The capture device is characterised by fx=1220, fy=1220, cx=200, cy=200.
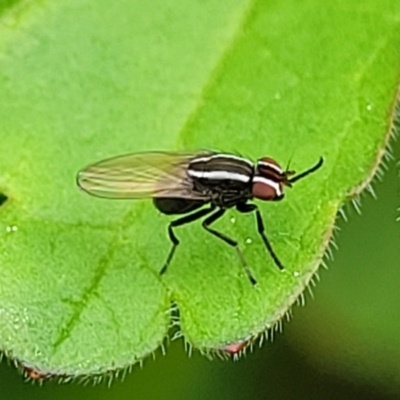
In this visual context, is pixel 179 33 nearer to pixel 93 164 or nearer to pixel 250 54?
pixel 250 54

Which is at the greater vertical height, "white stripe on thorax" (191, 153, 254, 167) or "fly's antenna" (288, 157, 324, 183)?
"fly's antenna" (288, 157, 324, 183)

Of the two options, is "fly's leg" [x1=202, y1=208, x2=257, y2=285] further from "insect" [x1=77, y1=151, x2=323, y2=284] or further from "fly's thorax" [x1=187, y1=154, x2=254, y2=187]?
"fly's thorax" [x1=187, y1=154, x2=254, y2=187]

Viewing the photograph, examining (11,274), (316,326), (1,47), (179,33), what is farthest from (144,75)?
(316,326)

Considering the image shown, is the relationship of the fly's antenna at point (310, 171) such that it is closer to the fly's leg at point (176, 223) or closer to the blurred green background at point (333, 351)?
the fly's leg at point (176, 223)

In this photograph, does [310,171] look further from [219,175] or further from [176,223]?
[176,223]

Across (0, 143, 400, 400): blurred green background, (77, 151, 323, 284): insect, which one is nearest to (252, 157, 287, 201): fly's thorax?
(77, 151, 323, 284): insect

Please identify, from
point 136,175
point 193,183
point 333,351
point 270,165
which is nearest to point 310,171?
point 270,165
